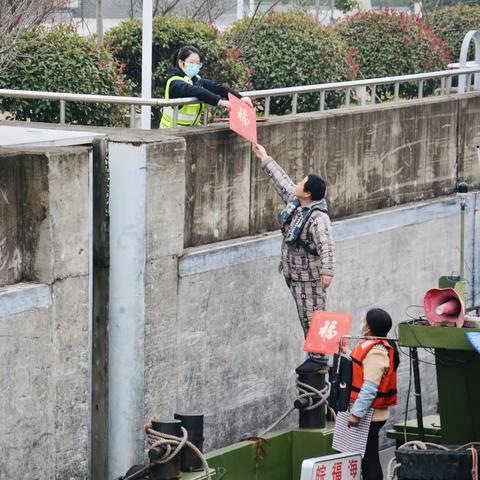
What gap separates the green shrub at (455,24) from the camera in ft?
67.4

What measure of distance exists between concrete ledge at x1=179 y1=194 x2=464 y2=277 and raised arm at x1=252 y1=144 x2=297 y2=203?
55 centimetres

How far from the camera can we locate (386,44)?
17.2 m

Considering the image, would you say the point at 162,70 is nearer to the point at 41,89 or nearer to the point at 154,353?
the point at 41,89

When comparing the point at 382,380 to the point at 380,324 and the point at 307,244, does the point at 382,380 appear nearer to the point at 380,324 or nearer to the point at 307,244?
the point at 380,324

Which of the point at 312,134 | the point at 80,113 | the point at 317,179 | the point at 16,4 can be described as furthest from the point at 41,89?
the point at 317,179

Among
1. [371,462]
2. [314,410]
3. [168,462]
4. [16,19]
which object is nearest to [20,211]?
[168,462]

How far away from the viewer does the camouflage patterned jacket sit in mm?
10547

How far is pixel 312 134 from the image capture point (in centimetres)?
1198

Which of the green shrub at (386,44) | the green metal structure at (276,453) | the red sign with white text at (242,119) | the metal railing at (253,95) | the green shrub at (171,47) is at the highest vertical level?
the green shrub at (386,44)

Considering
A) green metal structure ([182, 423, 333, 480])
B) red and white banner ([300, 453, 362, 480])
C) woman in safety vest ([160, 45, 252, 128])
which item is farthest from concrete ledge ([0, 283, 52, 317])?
woman in safety vest ([160, 45, 252, 128])

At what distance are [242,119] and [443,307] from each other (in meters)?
2.44

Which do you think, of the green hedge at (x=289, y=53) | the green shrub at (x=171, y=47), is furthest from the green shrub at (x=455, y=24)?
the green shrub at (x=171, y=47)

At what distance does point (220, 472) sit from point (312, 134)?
3305 millimetres

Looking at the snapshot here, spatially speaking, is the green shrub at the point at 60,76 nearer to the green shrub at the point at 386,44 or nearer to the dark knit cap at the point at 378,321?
the dark knit cap at the point at 378,321
